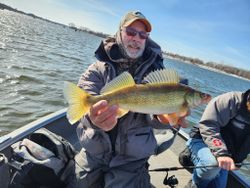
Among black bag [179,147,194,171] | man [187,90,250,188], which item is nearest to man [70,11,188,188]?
man [187,90,250,188]

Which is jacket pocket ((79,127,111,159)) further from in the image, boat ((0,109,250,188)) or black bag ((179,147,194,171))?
black bag ((179,147,194,171))

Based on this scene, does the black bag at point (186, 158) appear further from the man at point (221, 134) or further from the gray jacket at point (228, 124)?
the gray jacket at point (228, 124)

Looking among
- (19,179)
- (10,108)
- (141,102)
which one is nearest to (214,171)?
(141,102)

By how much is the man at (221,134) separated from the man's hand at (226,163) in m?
0.15

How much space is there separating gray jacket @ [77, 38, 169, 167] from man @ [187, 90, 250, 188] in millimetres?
1060

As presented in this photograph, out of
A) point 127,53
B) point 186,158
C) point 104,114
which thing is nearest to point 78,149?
point 186,158

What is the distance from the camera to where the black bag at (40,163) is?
11.6 ft

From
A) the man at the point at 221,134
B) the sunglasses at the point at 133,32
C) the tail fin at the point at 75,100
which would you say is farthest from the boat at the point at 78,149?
the sunglasses at the point at 133,32

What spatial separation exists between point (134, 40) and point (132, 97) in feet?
4.37

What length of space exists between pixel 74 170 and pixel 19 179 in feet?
2.39

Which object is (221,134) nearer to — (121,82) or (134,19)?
(134,19)

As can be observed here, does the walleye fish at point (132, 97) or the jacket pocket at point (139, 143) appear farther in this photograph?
the jacket pocket at point (139, 143)

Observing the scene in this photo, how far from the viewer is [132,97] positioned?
8.82ft

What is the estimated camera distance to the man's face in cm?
379
